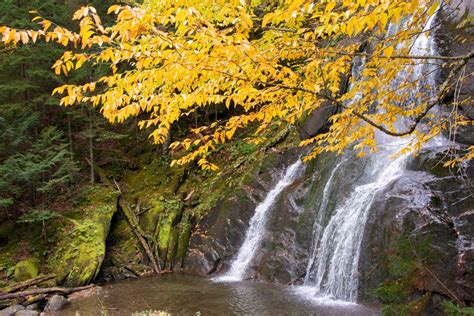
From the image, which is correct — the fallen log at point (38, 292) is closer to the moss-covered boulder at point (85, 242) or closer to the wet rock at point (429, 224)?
the moss-covered boulder at point (85, 242)

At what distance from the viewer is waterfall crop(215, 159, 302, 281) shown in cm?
1011

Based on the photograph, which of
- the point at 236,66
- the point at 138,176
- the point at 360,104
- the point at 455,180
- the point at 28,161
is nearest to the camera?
the point at 236,66

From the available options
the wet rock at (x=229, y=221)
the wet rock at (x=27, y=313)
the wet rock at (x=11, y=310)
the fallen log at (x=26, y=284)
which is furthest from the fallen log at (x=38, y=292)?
the wet rock at (x=229, y=221)

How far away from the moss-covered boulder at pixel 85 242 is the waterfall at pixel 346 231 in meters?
6.05

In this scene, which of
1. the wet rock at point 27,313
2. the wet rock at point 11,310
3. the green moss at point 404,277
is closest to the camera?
the green moss at point 404,277

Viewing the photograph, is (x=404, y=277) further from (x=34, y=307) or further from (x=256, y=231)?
→ (x=34, y=307)

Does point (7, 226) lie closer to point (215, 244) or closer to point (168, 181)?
point (168, 181)

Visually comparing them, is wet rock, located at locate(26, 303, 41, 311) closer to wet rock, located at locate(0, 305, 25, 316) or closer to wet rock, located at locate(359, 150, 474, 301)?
wet rock, located at locate(0, 305, 25, 316)

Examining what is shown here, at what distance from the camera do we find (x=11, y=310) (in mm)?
8195

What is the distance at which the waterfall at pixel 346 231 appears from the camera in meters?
7.58

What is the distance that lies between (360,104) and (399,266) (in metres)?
2.43

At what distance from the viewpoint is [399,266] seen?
490 cm

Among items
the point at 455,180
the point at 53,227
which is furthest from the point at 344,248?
the point at 53,227

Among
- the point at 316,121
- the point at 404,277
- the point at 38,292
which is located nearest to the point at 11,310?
the point at 38,292
